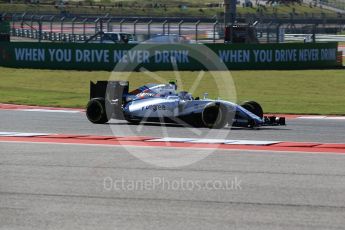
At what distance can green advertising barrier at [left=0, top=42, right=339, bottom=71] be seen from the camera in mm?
33906

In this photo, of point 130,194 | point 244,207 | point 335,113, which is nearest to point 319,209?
point 244,207

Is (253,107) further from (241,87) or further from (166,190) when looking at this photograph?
(241,87)

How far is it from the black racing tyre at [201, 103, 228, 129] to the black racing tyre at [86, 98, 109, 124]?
2466 millimetres

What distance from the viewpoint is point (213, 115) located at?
1706 cm

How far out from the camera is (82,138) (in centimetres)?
1586

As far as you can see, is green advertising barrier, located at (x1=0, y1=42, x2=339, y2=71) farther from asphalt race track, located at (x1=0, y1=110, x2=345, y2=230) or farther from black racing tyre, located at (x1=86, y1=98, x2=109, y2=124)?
asphalt race track, located at (x1=0, y1=110, x2=345, y2=230)

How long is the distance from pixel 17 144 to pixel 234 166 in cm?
453

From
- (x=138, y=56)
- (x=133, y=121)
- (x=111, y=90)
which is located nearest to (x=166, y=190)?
(x=133, y=121)

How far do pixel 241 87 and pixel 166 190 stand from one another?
19818mm

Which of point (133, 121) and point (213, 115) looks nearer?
point (213, 115)

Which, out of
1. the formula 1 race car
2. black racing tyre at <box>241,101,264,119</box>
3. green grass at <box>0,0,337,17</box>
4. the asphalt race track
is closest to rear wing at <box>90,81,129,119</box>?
the formula 1 race car

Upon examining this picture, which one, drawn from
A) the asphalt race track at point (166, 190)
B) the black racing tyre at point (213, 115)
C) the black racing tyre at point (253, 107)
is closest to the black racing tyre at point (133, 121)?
the black racing tyre at point (213, 115)

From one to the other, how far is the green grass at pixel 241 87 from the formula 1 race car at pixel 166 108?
5463 millimetres

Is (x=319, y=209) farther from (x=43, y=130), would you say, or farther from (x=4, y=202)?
(x=43, y=130)
